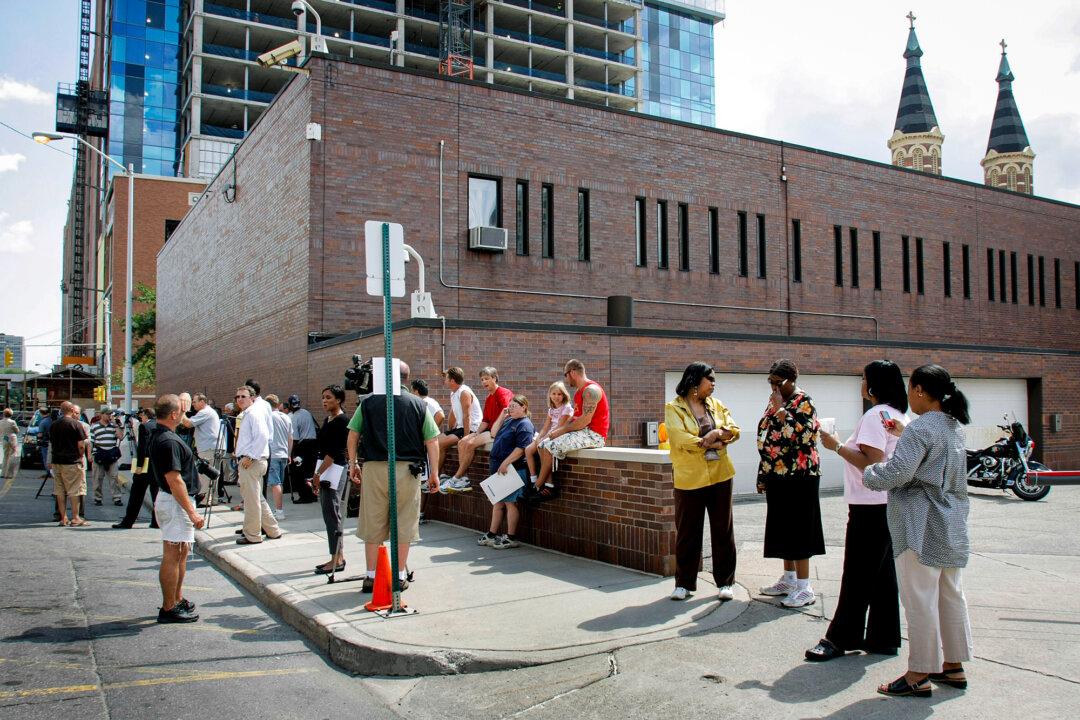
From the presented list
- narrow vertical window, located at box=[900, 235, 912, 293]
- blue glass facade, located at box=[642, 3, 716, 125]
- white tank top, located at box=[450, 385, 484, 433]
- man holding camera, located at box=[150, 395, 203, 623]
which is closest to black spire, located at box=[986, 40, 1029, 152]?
blue glass facade, located at box=[642, 3, 716, 125]

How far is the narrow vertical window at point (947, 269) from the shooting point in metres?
27.2

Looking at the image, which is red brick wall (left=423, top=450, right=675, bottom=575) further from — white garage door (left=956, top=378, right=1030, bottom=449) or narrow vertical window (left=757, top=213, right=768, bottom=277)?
narrow vertical window (left=757, top=213, right=768, bottom=277)

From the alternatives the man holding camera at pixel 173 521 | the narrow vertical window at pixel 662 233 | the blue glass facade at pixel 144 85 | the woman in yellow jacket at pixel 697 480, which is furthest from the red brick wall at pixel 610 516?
the blue glass facade at pixel 144 85

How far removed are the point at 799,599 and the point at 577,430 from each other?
2.86m

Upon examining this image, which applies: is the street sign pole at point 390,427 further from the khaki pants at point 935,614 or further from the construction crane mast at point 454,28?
the construction crane mast at point 454,28

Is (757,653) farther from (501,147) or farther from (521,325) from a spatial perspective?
(501,147)

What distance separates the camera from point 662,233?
22312 millimetres

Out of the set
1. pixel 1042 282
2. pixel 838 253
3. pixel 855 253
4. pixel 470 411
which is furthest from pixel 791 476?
pixel 1042 282

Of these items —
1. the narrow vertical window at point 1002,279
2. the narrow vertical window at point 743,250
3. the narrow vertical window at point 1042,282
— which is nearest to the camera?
the narrow vertical window at point 743,250

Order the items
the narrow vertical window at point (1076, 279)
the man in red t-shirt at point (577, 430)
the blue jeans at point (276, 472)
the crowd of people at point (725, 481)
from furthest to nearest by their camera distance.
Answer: the narrow vertical window at point (1076, 279) < the blue jeans at point (276, 472) < the man in red t-shirt at point (577, 430) < the crowd of people at point (725, 481)

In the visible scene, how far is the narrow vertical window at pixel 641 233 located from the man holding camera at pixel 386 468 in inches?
601

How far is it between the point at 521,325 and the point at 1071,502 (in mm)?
9980

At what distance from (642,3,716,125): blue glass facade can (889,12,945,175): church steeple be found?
3060cm

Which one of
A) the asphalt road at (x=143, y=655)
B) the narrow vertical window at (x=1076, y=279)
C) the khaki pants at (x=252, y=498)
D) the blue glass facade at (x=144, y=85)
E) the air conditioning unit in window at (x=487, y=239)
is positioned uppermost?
the blue glass facade at (x=144, y=85)
